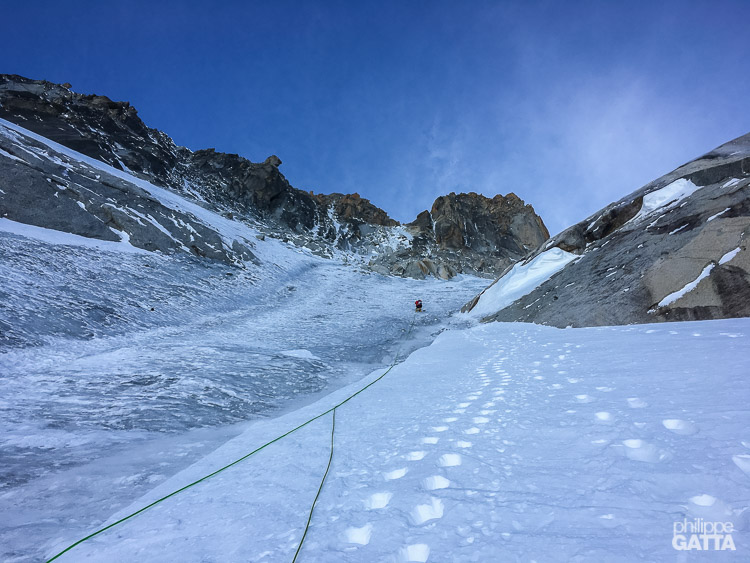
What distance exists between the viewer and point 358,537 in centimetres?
187

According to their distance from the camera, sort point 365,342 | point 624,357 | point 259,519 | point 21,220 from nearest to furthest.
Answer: point 259,519 → point 624,357 → point 365,342 → point 21,220

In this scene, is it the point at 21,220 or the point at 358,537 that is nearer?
the point at 358,537

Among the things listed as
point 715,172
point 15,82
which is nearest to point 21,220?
point 715,172

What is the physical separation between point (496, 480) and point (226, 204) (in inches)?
1927

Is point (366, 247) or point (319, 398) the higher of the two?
point (366, 247)

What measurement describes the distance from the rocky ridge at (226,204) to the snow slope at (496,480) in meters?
16.8

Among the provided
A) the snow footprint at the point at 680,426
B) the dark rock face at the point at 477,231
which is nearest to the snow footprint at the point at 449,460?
the snow footprint at the point at 680,426

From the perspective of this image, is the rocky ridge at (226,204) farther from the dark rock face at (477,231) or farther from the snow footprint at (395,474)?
the snow footprint at (395,474)

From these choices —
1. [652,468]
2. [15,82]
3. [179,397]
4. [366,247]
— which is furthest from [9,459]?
[15,82]

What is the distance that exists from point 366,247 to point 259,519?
4782 cm

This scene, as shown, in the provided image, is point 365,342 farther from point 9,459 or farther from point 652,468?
point 652,468

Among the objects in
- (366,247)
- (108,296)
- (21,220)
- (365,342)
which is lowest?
(365,342)

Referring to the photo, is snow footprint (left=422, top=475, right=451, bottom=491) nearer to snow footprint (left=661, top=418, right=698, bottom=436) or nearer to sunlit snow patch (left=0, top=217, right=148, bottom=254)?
snow footprint (left=661, top=418, right=698, bottom=436)

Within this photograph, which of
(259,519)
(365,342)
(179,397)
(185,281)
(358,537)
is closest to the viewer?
(358,537)
